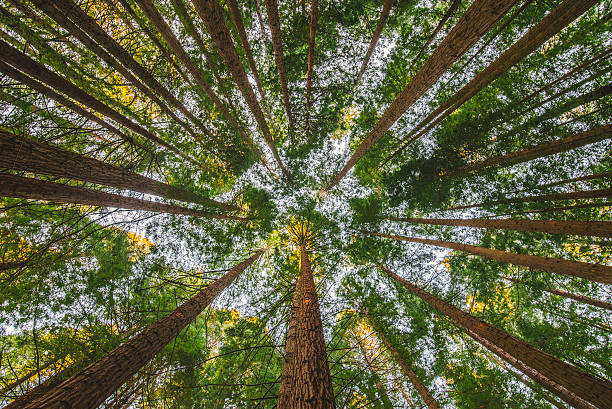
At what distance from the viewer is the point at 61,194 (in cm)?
366

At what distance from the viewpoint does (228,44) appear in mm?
4055

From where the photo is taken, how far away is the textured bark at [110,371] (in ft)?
6.73

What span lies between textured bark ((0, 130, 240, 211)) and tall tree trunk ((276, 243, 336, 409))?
166 inches

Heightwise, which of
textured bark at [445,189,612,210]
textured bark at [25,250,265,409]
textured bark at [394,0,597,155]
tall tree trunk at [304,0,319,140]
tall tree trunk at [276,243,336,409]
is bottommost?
tall tree trunk at [276,243,336,409]

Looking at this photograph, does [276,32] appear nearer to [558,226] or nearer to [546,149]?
[558,226]

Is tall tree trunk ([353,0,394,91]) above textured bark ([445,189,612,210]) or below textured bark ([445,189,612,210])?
above

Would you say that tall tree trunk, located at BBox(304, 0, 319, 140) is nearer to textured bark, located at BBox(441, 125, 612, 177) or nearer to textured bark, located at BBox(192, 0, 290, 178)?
textured bark, located at BBox(192, 0, 290, 178)

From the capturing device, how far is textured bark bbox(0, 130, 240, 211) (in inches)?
112

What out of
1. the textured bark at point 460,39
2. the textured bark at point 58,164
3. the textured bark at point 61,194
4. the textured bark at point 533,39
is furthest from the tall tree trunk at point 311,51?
the textured bark at point 61,194

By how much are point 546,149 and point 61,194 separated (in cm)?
1197

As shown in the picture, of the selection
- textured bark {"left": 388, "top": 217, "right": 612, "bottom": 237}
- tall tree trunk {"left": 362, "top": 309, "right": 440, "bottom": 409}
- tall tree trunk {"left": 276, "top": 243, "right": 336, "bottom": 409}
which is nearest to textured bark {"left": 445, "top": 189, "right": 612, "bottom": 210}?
textured bark {"left": 388, "top": 217, "right": 612, "bottom": 237}

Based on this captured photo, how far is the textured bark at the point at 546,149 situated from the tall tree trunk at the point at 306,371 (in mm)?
8228

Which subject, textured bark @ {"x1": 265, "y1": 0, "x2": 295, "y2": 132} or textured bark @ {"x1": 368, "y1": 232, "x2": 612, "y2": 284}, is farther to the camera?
textured bark @ {"x1": 265, "y1": 0, "x2": 295, "y2": 132}

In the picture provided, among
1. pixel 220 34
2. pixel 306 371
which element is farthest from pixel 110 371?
pixel 220 34
